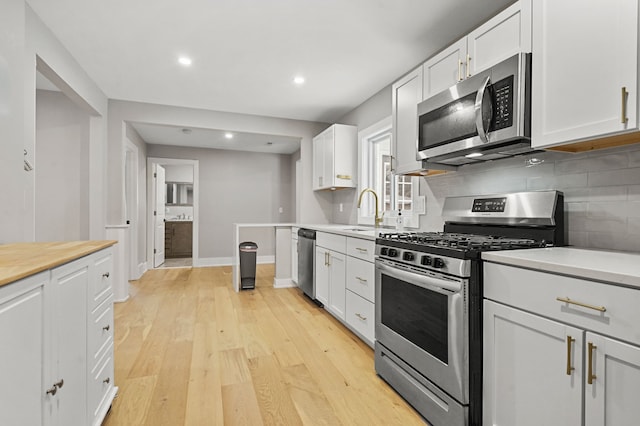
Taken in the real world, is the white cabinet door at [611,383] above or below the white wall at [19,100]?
below

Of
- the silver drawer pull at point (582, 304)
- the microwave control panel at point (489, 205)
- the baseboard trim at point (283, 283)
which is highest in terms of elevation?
the microwave control panel at point (489, 205)

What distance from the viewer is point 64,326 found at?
121cm

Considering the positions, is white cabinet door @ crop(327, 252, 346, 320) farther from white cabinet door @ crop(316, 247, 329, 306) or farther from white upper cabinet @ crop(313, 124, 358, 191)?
white upper cabinet @ crop(313, 124, 358, 191)

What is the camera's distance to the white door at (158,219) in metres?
6.07

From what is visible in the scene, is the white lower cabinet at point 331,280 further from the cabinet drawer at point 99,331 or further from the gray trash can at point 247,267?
the cabinet drawer at point 99,331

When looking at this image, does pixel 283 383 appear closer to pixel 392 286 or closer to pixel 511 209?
pixel 392 286

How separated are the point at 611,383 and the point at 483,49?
5.65 feet

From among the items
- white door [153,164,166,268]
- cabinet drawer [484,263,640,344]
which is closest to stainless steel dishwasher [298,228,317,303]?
cabinet drawer [484,263,640,344]

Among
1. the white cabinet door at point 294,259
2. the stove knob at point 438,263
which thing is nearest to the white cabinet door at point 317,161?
the white cabinet door at point 294,259

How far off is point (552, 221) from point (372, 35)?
1834 mm

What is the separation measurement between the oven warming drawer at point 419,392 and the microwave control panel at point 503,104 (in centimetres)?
139

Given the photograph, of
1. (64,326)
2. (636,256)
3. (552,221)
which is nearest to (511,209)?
(552,221)

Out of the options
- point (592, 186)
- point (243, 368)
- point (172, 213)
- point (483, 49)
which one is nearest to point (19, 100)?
Result: point (243, 368)

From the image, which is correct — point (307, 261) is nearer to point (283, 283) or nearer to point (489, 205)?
point (283, 283)
